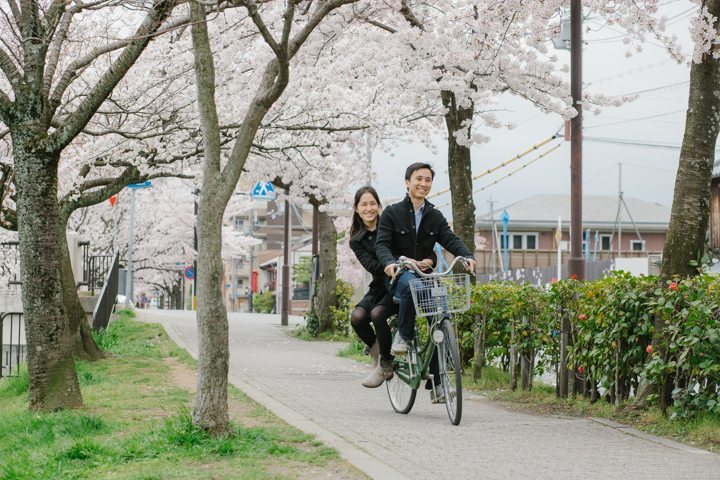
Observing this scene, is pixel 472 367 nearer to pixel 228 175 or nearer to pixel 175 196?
pixel 228 175

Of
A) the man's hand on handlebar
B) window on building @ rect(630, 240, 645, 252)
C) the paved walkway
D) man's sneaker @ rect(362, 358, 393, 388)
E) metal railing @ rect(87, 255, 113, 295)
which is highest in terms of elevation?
window on building @ rect(630, 240, 645, 252)

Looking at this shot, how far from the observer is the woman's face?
A: 8492 millimetres

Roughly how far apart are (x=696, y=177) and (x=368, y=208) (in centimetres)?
274

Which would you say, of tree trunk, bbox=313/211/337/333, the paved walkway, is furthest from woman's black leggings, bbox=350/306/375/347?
tree trunk, bbox=313/211/337/333

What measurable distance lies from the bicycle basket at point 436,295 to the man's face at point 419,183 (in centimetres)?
85

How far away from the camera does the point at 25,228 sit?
8.52 meters

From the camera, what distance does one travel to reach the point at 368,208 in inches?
334

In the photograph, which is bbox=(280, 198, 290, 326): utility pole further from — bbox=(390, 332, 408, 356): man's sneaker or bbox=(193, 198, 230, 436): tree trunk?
bbox=(193, 198, 230, 436): tree trunk

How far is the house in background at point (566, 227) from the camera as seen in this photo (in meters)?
61.6

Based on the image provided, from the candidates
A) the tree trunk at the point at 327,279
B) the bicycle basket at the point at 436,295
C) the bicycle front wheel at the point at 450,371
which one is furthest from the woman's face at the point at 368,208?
the tree trunk at the point at 327,279

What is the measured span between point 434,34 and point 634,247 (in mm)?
53350

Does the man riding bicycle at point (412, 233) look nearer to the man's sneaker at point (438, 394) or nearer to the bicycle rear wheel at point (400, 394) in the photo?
the man's sneaker at point (438, 394)

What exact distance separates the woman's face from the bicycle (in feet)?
3.61

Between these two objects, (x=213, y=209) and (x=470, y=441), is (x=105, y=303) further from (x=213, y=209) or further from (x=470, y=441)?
(x=470, y=441)
